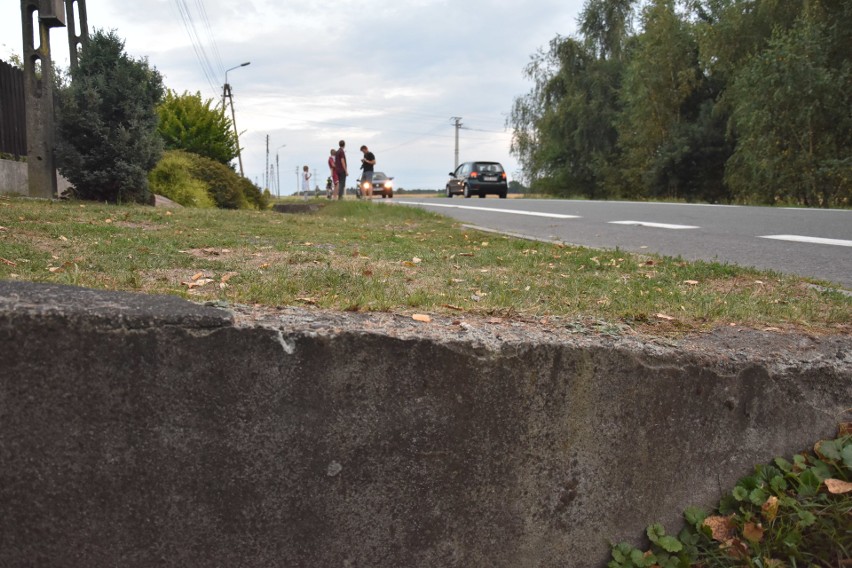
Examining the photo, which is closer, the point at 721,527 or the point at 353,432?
the point at 353,432

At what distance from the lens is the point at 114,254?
442cm

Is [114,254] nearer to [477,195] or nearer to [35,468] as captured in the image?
[35,468]

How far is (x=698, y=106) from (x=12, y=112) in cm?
2884

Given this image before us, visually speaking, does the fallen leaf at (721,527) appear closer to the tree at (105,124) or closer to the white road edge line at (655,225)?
the white road edge line at (655,225)

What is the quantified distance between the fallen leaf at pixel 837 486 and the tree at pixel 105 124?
10.6 m

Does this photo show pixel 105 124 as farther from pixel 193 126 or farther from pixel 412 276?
pixel 193 126

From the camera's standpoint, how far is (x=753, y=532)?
2.58 m

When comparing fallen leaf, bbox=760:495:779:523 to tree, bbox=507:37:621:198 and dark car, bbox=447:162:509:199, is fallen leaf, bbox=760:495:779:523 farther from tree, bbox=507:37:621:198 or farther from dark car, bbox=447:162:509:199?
tree, bbox=507:37:621:198

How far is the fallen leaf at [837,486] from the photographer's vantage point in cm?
251

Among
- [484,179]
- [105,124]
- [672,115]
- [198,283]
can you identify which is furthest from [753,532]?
[672,115]

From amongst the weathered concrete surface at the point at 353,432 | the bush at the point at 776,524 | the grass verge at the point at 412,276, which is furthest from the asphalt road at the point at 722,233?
the weathered concrete surface at the point at 353,432

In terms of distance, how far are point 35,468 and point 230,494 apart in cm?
61

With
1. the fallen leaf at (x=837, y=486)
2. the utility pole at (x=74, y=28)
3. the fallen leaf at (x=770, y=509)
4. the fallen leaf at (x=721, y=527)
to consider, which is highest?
the utility pole at (x=74, y=28)

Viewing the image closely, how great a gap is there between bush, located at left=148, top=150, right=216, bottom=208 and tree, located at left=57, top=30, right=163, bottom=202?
3293mm
